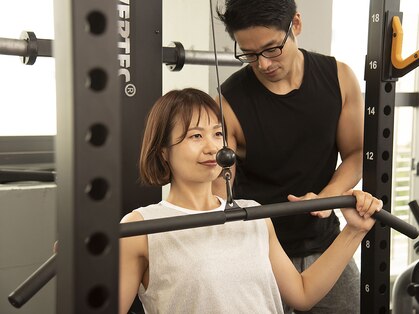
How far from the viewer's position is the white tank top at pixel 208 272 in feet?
4.30

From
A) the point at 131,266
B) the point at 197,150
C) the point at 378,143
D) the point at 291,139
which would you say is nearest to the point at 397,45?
the point at 378,143

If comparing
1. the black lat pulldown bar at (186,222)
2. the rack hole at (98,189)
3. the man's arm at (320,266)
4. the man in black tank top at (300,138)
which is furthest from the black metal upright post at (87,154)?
the man in black tank top at (300,138)

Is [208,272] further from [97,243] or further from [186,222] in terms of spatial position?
[97,243]

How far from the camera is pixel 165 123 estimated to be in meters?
1.42

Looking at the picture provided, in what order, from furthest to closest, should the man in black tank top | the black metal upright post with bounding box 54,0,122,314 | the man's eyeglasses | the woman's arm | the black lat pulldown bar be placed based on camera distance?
1. the man in black tank top
2. the man's eyeglasses
3. the woman's arm
4. the black lat pulldown bar
5. the black metal upright post with bounding box 54,0,122,314

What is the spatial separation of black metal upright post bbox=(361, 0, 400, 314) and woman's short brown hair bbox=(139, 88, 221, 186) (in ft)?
1.34

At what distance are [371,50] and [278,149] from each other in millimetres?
435

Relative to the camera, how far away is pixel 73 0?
2.12 ft

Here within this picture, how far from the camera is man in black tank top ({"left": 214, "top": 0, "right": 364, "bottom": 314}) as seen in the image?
1766 mm

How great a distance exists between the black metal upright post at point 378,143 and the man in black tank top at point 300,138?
223 millimetres

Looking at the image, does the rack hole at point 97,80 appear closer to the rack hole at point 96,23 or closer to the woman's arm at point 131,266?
the rack hole at point 96,23

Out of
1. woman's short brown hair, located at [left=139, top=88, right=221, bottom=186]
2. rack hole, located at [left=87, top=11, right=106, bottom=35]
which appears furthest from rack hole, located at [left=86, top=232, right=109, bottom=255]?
woman's short brown hair, located at [left=139, top=88, right=221, bottom=186]

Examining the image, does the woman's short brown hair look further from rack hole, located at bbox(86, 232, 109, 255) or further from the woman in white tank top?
rack hole, located at bbox(86, 232, 109, 255)

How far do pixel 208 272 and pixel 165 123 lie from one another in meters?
0.38
